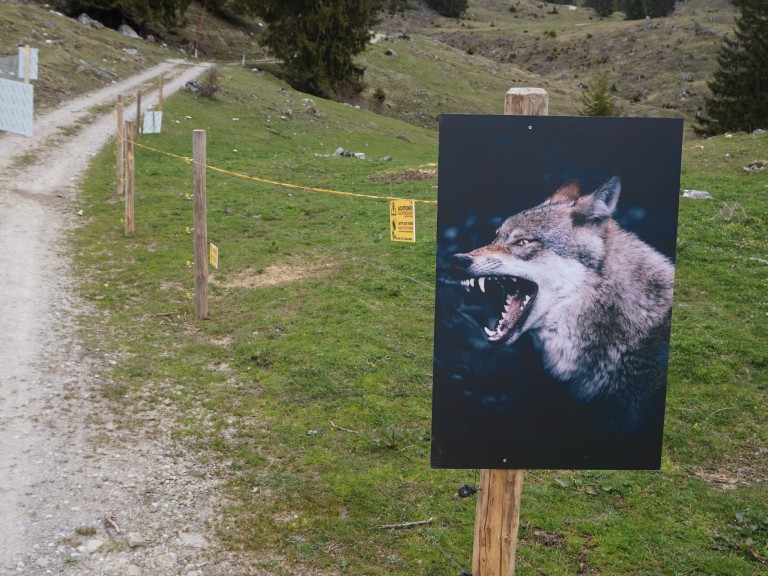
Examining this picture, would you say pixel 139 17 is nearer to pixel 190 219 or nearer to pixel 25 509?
pixel 190 219

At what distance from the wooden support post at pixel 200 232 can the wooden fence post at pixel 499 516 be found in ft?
26.5

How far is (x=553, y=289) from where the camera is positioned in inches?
162

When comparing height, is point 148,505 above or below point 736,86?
below

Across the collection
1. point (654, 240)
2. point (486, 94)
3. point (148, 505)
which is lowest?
point (148, 505)

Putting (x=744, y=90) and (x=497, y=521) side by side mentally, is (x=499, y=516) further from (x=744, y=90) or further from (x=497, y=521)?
(x=744, y=90)

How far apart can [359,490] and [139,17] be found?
50065 mm

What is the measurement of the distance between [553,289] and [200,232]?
859 cm

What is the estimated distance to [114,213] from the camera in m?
18.4

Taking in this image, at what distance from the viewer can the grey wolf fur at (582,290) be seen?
13.3ft

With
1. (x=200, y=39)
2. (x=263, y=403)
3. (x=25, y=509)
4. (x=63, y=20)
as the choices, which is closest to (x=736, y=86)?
(x=200, y=39)

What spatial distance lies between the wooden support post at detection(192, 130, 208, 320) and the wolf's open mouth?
8.19m

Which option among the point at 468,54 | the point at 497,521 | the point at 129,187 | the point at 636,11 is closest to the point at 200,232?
the point at 129,187

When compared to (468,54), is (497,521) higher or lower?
lower

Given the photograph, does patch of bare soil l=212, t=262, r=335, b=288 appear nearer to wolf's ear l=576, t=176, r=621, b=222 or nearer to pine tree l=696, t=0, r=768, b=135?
wolf's ear l=576, t=176, r=621, b=222
